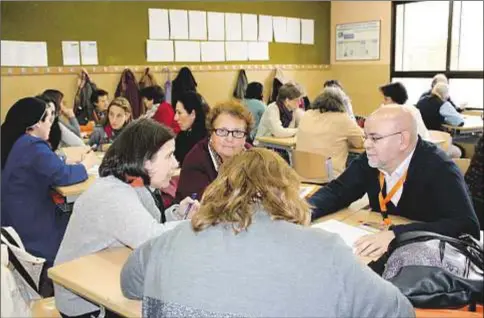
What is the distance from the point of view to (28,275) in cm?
202

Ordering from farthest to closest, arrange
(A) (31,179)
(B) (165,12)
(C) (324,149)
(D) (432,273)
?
(B) (165,12) → (C) (324,149) → (A) (31,179) → (D) (432,273)

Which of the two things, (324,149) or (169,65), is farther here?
(169,65)

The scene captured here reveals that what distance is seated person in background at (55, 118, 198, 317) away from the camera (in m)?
1.90

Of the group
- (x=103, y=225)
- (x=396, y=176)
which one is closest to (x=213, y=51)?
(x=396, y=176)

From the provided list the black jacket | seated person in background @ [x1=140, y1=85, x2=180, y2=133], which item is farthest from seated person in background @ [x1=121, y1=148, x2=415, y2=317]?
seated person in background @ [x1=140, y1=85, x2=180, y2=133]

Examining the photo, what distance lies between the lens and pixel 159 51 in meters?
7.30

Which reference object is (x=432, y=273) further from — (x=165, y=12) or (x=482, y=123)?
(x=165, y=12)

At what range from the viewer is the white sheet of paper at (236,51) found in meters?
8.00

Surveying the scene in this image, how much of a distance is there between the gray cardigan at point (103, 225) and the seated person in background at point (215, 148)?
0.70 meters

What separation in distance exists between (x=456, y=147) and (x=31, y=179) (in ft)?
16.9

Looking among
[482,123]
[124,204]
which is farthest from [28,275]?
[482,123]

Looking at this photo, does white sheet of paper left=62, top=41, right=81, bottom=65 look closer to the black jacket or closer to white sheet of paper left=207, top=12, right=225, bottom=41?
white sheet of paper left=207, top=12, right=225, bottom=41

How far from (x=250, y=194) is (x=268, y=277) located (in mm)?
209

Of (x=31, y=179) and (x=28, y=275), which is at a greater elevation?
(x=31, y=179)
